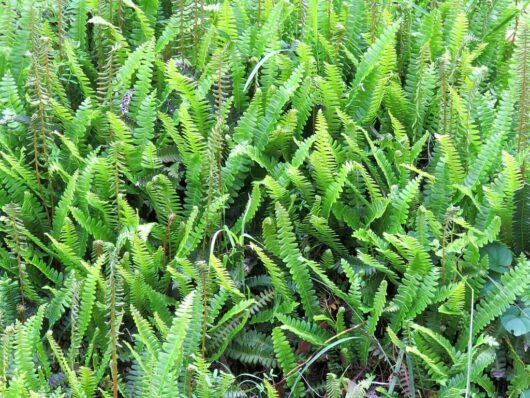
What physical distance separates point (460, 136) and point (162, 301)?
1.46m

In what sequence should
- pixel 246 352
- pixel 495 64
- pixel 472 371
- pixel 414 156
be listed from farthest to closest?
1. pixel 495 64
2. pixel 414 156
3. pixel 246 352
4. pixel 472 371

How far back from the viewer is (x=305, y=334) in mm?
3080

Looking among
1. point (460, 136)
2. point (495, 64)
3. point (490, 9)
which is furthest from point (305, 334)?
point (490, 9)

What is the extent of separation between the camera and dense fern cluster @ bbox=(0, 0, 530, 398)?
10.0ft

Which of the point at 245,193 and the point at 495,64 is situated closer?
the point at 245,193

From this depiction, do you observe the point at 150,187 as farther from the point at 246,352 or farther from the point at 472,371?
the point at 472,371

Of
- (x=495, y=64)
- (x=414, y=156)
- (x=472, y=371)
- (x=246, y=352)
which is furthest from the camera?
(x=495, y=64)

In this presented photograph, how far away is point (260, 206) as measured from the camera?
11.5 feet

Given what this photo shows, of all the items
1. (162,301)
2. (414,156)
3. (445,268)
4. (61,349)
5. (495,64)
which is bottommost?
(61,349)

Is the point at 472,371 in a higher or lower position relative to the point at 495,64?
lower

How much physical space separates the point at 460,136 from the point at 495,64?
0.73m

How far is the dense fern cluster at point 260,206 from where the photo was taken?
306 centimetres

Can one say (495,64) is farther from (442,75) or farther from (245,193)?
(245,193)

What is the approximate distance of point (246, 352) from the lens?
3180 mm
